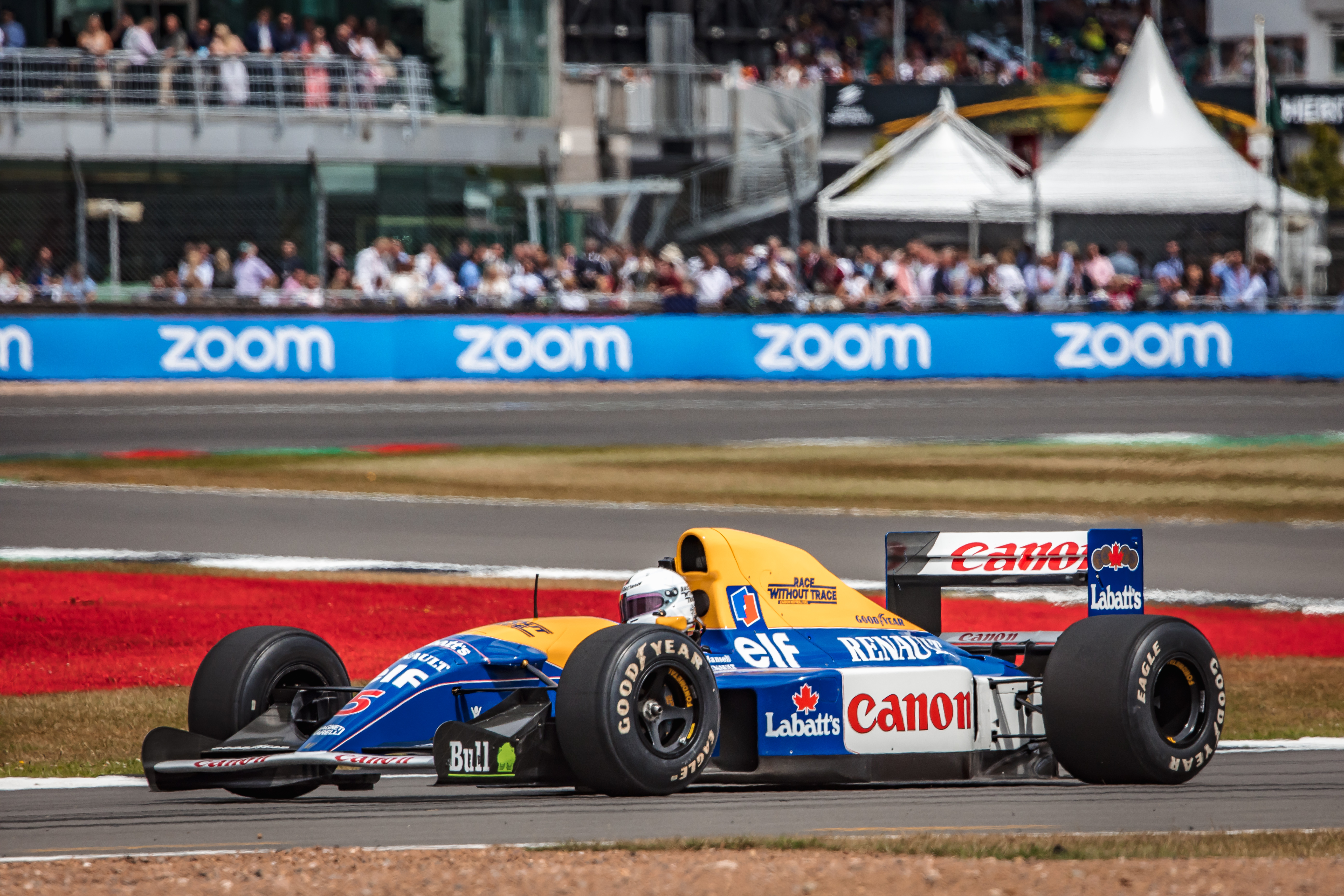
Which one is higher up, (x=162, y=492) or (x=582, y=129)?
(x=582, y=129)

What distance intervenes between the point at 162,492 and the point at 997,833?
502 inches

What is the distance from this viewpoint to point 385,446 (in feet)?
66.5

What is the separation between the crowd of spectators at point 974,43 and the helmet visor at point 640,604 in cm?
3308

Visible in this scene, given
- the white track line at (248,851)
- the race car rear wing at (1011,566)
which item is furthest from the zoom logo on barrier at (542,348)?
the white track line at (248,851)

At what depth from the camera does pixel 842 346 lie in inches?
1005

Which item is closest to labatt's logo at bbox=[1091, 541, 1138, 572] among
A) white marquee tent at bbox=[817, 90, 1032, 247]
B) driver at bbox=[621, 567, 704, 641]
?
driver at bbox=[621, 567, 704, 641]

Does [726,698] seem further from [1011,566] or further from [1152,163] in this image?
[1152,163]

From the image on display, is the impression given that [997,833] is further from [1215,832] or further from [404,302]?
[404,302]

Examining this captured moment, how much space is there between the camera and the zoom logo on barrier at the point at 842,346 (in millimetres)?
25344

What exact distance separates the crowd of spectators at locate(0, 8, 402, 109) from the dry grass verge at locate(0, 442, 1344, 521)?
10602mm

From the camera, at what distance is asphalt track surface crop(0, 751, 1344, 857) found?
5.79 m

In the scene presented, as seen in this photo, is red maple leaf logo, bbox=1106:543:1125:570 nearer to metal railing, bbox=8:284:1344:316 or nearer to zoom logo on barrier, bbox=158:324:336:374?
metal railing, bbox=8:284:1344:316

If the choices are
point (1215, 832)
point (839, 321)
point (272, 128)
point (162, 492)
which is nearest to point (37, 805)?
point (1215, 832)

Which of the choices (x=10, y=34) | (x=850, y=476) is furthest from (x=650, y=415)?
(x=10, y=34)
